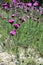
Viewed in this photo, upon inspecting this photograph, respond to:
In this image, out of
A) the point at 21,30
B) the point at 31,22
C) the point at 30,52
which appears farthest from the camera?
the point at 31,22

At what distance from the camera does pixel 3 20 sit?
623 cm

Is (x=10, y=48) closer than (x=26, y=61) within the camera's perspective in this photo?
No

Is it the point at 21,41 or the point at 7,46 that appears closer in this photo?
the point at 7,46

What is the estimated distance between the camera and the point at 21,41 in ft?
16.3

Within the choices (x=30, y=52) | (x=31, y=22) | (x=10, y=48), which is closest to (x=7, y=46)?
(x=10, y=48)

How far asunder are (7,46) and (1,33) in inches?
38.7

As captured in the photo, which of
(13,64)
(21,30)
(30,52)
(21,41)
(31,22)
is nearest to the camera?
(13,64)

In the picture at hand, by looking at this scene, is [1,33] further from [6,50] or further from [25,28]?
[6,50]

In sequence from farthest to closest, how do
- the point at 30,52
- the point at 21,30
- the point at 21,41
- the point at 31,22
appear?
the point at 31,22, the point at 21,30, the point at 21,41, the point at 30,52

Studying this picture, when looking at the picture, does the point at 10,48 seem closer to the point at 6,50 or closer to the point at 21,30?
the point at 6,50

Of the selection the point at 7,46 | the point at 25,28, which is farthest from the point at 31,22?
the point at 7,46

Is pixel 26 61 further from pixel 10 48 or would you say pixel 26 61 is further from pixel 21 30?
pixel 21 30

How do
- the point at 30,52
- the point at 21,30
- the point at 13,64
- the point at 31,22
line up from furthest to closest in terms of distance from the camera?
the point at 31,22, the point at 21,30, the point at 30,52, the point at 13,64

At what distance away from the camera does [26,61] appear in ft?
13.2
